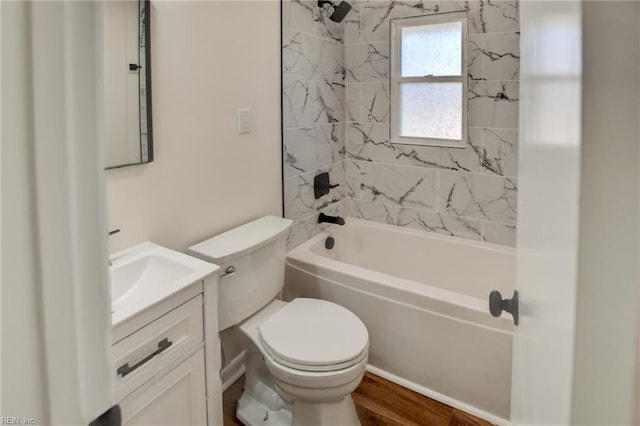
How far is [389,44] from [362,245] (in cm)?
130

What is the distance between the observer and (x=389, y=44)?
9.20 ft

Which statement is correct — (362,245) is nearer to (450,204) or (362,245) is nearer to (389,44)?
(450,204)

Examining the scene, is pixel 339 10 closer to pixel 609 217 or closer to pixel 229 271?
pixel 229 271

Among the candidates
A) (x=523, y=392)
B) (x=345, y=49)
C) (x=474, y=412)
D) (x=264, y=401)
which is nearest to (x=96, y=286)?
(x=523, y=392)

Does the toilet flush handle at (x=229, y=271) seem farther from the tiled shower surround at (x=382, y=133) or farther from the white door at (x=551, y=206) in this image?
the white door at (x=551, y=206)

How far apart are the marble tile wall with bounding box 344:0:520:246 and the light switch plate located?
1040 millimetres

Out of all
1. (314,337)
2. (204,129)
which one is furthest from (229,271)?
(204,129)

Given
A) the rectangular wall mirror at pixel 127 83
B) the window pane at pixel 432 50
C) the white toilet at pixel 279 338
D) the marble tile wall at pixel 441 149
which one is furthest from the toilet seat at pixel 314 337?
the window pane at pixel 432 50

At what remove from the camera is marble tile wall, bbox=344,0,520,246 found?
98.2 inches

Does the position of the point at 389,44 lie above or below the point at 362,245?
above

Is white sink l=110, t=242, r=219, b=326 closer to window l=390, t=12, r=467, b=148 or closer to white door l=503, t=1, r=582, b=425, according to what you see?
white door l=503, t=1, r=582, b=425

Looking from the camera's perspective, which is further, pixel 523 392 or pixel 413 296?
pixel 413 296

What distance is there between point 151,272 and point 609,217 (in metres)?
1.51

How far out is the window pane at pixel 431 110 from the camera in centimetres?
272
